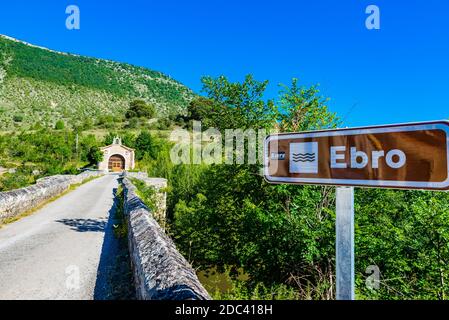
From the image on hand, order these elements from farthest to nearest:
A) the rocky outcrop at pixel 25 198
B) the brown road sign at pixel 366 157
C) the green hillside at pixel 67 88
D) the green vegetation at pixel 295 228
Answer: the green hillside at pixel 67 88 → the rocky outcrop at pixel 25 198 → the green vegetation at pixel 295 228 → the brown road sign at pixel 366 157

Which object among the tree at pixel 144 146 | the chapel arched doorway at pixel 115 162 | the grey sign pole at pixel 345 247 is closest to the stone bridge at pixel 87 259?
the grey sign pole at pixel 345 247

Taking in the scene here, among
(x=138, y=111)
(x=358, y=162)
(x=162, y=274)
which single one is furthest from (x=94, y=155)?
(x=358, y=162)

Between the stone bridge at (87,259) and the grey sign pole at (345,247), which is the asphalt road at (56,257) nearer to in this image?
the stone bridge at (87,259)

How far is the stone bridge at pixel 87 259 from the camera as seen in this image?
11.9 ft

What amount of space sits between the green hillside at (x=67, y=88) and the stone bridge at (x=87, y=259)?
6813cm

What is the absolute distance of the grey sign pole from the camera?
1559 mm

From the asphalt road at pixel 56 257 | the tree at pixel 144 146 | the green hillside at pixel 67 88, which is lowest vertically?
the asphalt road at pixel 56 257

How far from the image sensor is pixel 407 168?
4.97 feet

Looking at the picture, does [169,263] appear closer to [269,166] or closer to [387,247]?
[269,166]

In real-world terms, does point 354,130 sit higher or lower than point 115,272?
higher

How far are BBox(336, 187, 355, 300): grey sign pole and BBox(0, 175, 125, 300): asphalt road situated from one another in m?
4.05

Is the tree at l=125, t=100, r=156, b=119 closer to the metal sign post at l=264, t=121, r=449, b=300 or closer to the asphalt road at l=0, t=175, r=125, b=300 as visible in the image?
the asphalt road at l=0, t=175, r=125, b=300
